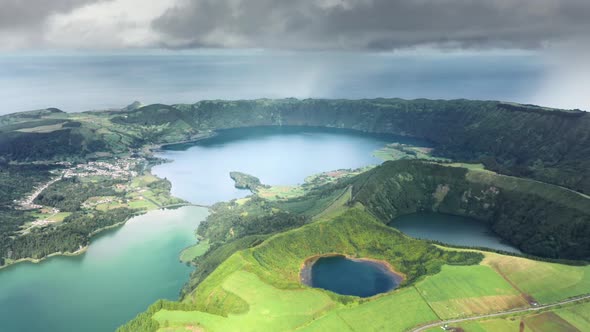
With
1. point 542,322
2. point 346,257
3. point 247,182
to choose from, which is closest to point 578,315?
point 542,322

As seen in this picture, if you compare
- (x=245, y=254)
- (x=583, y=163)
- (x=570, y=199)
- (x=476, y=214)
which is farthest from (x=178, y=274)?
(x=583, y=163)

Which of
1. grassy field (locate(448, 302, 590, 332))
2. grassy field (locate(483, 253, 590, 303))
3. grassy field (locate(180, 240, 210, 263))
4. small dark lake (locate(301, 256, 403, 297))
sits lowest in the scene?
grassy field (locate(180, 240, 210, 263))

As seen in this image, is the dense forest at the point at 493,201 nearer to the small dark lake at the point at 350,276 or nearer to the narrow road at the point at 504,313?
the narrow road at the point at 504,313

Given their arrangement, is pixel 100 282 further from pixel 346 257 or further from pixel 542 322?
pixel 542 322

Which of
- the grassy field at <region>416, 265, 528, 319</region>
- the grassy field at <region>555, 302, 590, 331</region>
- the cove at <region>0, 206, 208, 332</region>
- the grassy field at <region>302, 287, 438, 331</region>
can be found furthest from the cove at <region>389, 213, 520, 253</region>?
the cove at <region>0, 206, 208, 332</region>

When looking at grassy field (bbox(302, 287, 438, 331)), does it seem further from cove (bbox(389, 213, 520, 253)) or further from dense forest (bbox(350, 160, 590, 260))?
dense forest (bbox(350, 160, 590, 260))

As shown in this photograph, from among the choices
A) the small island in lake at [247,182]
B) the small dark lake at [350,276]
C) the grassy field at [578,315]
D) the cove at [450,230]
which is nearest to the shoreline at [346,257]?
the small dark lake at [350,276]
